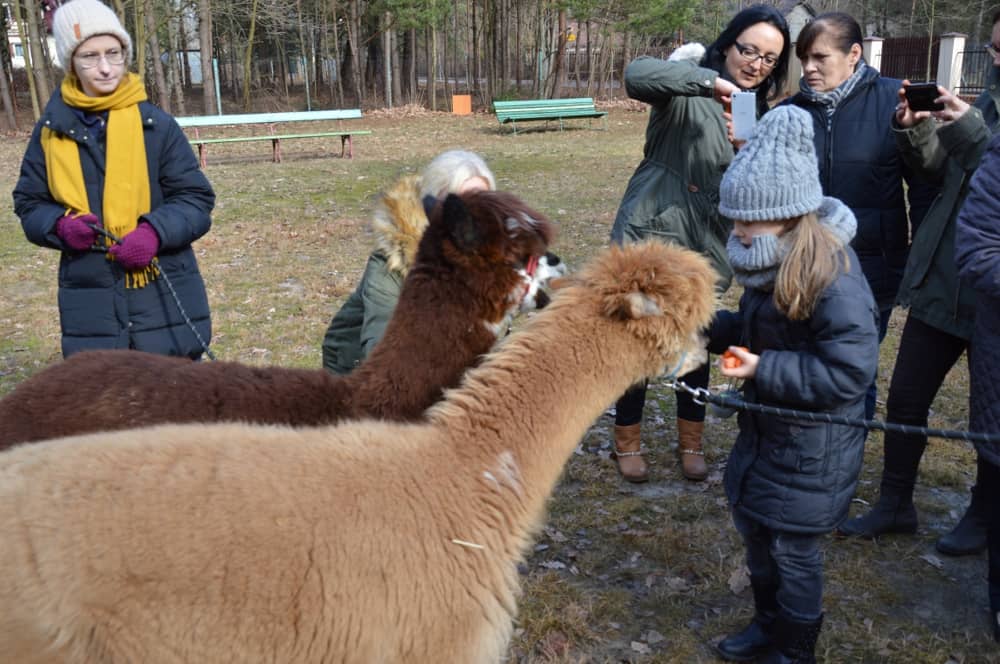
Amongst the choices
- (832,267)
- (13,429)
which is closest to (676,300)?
(832,267)

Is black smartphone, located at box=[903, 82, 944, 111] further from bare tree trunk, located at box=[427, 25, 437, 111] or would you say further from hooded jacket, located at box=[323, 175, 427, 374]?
bare tree trunk, located at box=[427, 25, 437, 111]

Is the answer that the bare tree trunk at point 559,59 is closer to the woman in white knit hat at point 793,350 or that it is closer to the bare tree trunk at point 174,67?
the bare tree trunk at point 174,67

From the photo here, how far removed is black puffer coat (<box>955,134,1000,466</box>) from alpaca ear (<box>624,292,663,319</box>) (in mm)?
1280

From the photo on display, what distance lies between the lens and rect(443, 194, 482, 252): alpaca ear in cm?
284

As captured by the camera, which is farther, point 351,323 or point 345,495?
point 351,323

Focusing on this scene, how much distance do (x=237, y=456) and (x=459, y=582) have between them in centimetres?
65

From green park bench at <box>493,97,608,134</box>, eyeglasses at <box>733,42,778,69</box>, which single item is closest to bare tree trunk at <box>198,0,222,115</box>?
green park bench at <box>493,97,608,134</box>

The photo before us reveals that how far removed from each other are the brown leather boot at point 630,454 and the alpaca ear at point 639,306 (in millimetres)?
2547

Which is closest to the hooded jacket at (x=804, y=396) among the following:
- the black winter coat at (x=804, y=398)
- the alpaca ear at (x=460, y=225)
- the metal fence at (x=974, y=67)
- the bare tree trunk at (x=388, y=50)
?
the black winter coat at (x=804, y=398)

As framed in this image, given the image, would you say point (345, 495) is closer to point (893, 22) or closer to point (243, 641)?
point (243, 641)

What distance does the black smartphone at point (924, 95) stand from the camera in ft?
11.6

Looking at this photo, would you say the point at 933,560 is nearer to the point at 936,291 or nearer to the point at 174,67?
the point at 936,291

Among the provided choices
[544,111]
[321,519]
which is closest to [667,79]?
[321,519]

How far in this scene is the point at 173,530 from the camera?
6.20 ft
